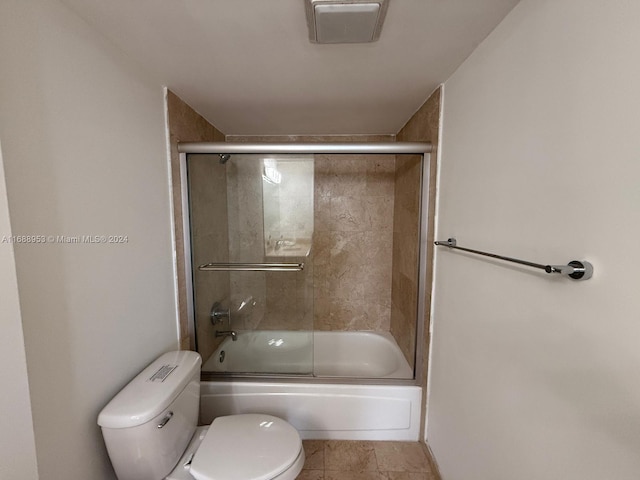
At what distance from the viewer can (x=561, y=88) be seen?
697 mm

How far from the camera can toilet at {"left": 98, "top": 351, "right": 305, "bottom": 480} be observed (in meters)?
0.96

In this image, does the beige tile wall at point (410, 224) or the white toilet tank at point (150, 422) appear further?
the beige tile wall at point (410, 224)

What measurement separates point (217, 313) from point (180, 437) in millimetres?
880

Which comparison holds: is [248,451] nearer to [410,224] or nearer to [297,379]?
[297,379]

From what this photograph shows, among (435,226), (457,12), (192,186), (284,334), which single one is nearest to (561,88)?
(457,12)

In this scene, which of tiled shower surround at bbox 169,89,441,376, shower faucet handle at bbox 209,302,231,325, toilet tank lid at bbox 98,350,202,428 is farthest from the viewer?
shower faucet handle at bbox 209,302,231,325

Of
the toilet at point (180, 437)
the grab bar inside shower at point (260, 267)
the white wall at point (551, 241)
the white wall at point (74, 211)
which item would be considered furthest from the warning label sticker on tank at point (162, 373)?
the white wall at point (551, 241)

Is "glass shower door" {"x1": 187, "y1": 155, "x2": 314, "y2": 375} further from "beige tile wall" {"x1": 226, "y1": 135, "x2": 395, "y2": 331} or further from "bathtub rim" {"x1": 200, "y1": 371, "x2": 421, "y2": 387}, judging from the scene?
"beige tile wall" {"x1": 226, "y1": 135, "x2": 395, "y2": 331}

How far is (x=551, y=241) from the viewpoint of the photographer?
0.73 m

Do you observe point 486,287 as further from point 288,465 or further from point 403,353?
point 403,353

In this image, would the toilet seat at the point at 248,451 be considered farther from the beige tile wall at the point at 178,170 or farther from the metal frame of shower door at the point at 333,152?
the beige tile wall at the point at 178,170

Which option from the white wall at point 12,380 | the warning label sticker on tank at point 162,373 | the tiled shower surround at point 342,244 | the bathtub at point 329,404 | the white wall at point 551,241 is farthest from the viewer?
the tiled shower surround at point 342,244

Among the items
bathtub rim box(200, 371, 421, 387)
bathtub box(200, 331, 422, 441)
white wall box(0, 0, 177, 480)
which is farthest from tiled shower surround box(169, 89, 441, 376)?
white wall box(0, 0, 177, 480)

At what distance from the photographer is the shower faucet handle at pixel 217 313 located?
75.9 inches
